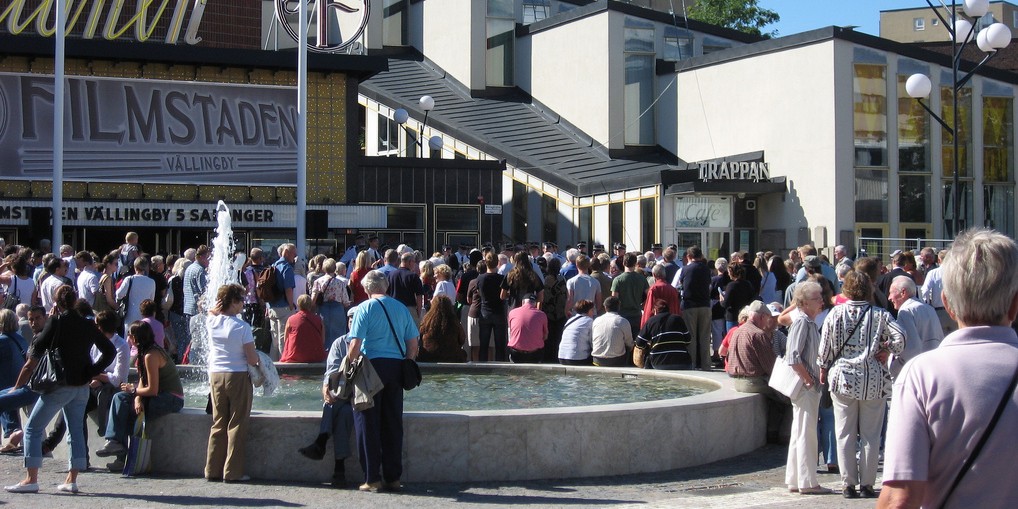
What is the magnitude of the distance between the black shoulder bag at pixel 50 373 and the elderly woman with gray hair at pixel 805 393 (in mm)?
5566

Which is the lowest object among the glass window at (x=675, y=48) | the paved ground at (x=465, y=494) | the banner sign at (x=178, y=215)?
the paved ground at (x=465, y=494)

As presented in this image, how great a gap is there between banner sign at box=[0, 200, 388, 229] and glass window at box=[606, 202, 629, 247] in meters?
8.73

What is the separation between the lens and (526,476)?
9.58 m

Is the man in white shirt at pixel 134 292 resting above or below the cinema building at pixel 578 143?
below

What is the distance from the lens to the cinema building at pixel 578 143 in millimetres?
30625

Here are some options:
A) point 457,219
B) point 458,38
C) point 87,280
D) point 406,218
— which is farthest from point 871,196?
point 87,280

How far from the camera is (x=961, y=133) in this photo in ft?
121

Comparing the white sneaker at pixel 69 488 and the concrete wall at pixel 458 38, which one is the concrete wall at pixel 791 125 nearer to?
the concrete wall at pixel 458 38

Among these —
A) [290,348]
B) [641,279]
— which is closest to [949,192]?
[641,279]

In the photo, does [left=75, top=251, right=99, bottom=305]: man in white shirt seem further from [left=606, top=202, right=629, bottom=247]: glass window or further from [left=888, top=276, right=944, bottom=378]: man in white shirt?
[left=606, top=202, right=629, bottom=247]: glass window

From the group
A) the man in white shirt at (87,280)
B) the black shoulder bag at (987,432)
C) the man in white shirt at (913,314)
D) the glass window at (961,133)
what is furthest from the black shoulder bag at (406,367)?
the glass window at (961,133)

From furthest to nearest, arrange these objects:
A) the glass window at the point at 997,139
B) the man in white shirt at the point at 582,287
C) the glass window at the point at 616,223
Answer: the glass window at the point at 616,223
the glass window at the point at 997,139
the man in white shirt at the point at 582,287

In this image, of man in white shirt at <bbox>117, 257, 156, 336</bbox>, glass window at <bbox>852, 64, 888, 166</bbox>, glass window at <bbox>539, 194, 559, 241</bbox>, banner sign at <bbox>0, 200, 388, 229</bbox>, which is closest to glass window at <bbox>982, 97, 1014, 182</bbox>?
glass window at <bbox>852, 64, 888, 166</bbox>

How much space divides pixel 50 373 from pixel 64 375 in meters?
0.10
